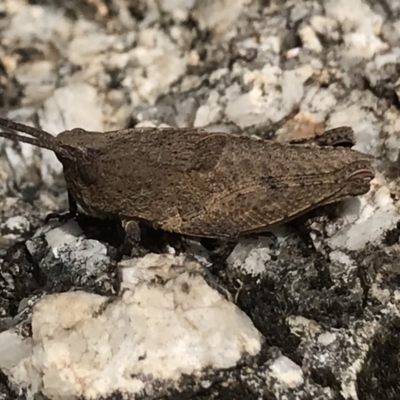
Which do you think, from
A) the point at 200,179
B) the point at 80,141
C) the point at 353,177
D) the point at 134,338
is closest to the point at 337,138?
the point at 353,177

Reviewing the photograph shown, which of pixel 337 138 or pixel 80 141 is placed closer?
pixel 80 141

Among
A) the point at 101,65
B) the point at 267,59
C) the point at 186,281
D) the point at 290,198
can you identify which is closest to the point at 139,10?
the point at 101,65

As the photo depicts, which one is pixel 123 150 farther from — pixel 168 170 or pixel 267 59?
pixel 267 59

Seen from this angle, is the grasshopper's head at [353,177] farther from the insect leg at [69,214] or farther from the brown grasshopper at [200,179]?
the insect leg at [69,214]

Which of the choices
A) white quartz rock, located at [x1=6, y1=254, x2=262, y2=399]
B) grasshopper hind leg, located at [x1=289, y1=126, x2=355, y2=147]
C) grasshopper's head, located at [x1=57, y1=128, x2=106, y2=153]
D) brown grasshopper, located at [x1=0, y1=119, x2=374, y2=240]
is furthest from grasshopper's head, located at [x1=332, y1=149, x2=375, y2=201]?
grasshopper's head, located at [x1=57, y1=128, x2=106, y2=153]

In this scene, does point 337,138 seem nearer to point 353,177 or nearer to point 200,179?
point 353,177

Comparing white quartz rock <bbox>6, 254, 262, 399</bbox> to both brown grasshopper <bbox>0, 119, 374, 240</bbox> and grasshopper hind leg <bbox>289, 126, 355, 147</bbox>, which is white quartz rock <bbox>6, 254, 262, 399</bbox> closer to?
brown grasshopper <bbox>0, 119, 374, 240</bbox>

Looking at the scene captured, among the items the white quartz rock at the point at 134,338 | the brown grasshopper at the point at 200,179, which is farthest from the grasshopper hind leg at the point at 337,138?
the white quartz rock at the point at 134,338
